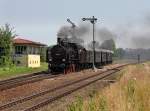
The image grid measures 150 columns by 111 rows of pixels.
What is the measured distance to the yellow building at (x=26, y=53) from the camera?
63.6 meters

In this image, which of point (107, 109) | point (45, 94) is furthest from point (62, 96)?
point (107, 109)

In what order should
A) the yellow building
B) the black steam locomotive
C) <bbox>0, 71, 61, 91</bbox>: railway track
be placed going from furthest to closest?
1. the yellow building
2. the black steam locomotive
3. <bbox>0, 71, 61, 91</bbox>: railway track

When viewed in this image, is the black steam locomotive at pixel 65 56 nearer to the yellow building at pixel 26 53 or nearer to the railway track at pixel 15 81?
the railway track at pixel 15 81

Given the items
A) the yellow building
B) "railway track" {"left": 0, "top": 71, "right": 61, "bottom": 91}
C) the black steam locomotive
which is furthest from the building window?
"railway track" {"left": 0, "top": 71, "right": 61, "bottom": 91}

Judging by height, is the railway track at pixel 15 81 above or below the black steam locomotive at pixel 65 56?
below

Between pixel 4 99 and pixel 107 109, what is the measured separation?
29.7 ft

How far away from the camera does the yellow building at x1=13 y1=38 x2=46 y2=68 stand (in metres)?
63.6

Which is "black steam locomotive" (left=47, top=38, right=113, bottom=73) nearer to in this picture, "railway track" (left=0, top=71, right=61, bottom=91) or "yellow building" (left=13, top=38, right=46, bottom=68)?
"railway track" (left=0, top=71, right=61, bottom=91)

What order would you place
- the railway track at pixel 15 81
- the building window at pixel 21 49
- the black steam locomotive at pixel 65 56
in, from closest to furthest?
1. the railway track at pixel 15 81
2. the black steam locomotive at pixel 65 56
3. the building window at pixel 21 49

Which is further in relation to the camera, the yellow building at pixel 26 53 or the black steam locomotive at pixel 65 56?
the yellow building at pixel 26 53

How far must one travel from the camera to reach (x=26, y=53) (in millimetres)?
69188

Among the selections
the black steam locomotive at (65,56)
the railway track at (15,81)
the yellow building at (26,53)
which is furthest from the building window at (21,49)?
the railway track at (15,81)

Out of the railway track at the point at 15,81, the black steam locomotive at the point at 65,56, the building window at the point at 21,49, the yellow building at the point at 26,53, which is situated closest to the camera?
the railway track at the point at 15,81

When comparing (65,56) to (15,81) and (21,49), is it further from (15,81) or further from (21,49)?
(21,49)
